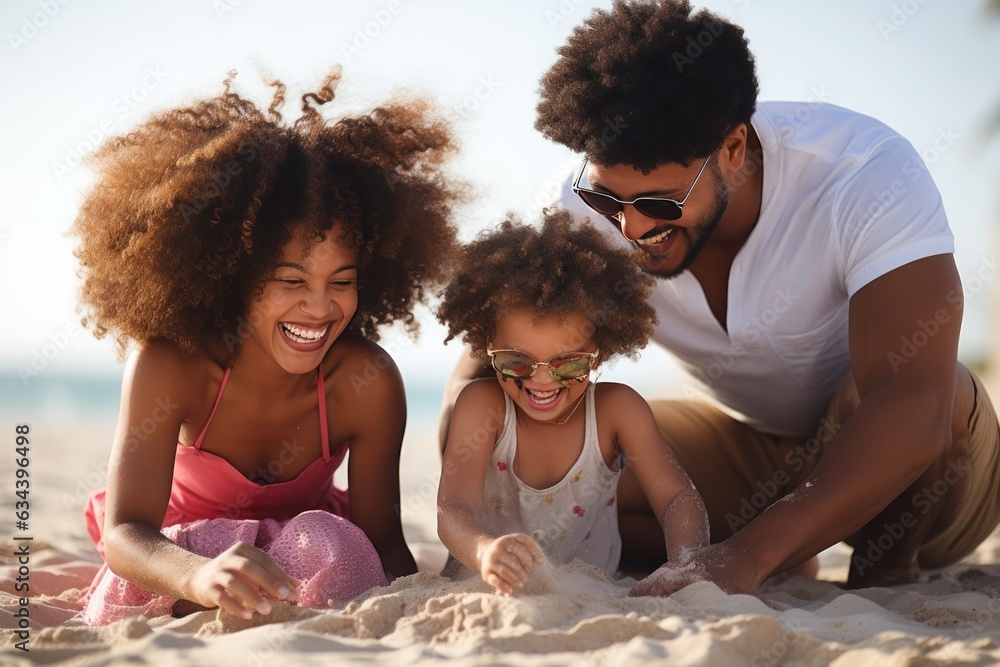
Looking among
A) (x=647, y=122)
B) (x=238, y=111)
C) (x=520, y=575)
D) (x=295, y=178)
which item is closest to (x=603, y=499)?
(x=520, y=575)

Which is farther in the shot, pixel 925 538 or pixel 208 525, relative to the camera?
pixel 925 538

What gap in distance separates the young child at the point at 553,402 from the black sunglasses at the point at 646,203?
12 cm

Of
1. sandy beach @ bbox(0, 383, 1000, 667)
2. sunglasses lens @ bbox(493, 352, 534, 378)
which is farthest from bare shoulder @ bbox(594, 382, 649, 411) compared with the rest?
sandy beach @ bbox(0, 383, 1000, 667)

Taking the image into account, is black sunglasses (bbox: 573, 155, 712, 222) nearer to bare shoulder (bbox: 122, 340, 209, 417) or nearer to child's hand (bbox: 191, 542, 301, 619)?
bare shoulder (bbox: 122, 340, 209, 417)

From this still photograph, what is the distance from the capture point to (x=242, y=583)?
97.0 inches

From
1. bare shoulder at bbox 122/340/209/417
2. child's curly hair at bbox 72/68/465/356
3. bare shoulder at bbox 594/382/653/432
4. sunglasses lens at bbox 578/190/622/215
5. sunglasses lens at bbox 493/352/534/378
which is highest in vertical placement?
child's curly hair at bbox 72/68/465/356

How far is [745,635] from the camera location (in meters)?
2.06

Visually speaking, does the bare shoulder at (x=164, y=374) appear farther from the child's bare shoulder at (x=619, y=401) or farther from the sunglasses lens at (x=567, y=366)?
the child's bare shoulder at (x=619, y=401)

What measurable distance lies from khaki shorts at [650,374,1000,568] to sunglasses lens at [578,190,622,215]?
1.22m

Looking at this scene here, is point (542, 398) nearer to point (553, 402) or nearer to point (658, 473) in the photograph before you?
point (553, 402)

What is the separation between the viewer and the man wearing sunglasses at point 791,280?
2.94m

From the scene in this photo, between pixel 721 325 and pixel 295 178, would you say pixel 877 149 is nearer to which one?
pixel 721 325

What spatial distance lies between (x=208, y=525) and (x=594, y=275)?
65.4 inches

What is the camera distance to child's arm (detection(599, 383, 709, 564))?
3.03 m
